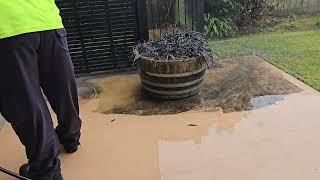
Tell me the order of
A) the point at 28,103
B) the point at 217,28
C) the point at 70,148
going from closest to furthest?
1. the point at 28,103
2. the point at 70,148
3. the point at 217,28

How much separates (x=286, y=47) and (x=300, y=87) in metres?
1.20

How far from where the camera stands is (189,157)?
259 centimetres

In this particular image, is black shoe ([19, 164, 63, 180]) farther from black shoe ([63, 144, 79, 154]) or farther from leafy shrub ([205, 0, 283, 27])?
leafy shrub ([205, 0, 283, 27])

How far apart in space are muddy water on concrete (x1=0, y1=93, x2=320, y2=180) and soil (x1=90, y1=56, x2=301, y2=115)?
138 mm

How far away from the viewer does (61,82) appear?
2387 mm

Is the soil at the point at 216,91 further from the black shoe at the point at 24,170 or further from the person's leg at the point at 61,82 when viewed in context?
the black shoe at the point at 24,170

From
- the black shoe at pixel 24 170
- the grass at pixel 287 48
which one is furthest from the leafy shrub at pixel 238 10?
the black shoe at pixel 24 170

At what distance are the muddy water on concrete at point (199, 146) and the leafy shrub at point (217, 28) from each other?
7.88 ft

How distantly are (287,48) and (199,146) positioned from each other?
2.35 metres

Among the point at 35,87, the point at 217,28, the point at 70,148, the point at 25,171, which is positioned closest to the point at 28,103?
the point at 35,87

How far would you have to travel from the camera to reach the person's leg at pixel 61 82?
2250 millimetres

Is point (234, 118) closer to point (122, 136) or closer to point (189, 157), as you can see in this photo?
point (189, 157)

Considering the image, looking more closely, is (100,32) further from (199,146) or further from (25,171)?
(25,171)

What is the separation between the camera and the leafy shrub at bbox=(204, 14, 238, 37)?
5.51 metres
